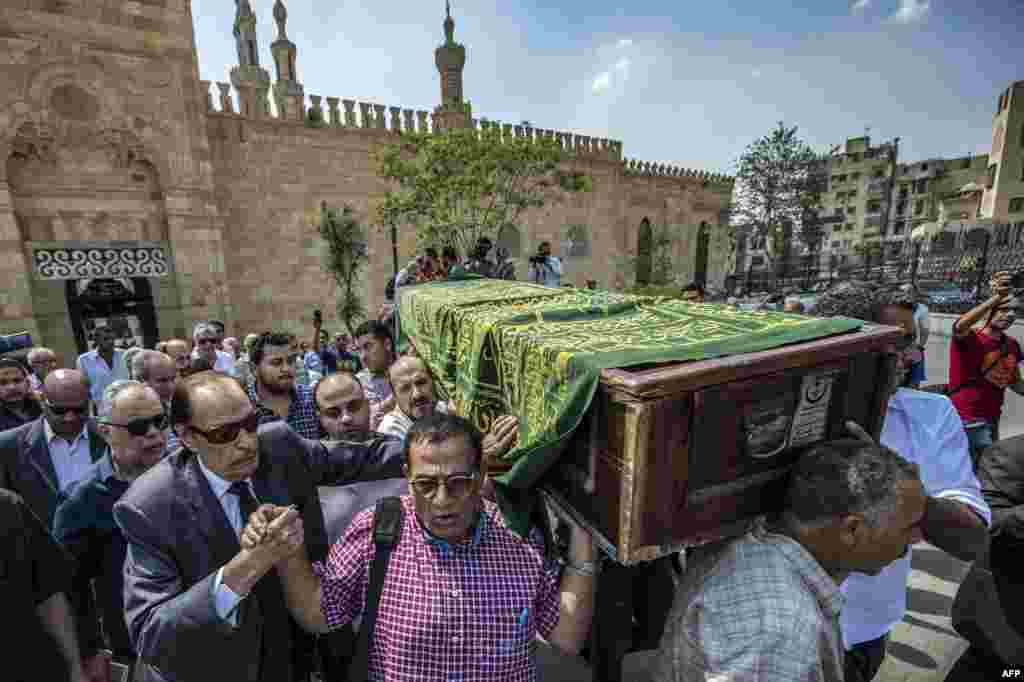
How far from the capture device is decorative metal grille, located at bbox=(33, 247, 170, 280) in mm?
9633

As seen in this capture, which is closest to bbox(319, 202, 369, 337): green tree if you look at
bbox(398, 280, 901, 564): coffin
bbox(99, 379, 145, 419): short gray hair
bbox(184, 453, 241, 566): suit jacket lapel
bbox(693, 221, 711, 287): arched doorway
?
bbox(99, 379, 145, 419): short gray hair

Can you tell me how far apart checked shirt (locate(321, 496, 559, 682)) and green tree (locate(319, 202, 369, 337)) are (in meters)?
13.7

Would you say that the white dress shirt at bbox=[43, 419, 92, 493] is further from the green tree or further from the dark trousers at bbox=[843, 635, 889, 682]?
the green tree

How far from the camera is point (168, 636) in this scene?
1.22 m

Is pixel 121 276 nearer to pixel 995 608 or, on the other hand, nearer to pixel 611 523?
pixel 611 523

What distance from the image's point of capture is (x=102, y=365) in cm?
525

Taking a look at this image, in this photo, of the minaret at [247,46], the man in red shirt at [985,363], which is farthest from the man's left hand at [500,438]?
the minaret at [247,46]

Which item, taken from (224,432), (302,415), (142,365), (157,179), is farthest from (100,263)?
(224,432)

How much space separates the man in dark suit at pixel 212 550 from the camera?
124 centimetres

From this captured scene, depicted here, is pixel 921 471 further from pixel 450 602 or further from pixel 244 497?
pixel 244 497

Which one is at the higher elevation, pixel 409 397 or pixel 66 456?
pixel 409 397

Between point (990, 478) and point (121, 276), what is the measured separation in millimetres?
13675

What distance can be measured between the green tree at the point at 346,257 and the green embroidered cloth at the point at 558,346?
42.9 feet

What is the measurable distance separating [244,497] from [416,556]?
2.06 feet
